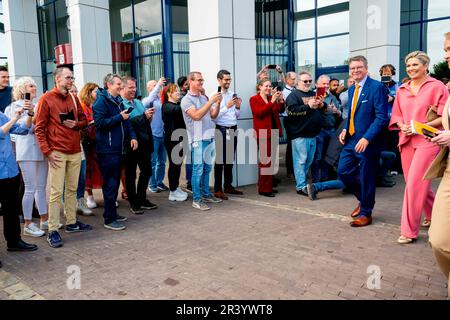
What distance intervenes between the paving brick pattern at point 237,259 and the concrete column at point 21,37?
38.8 feet

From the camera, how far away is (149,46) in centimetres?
1552

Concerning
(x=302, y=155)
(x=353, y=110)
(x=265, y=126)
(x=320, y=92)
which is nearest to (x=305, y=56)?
(x=320, y=92)

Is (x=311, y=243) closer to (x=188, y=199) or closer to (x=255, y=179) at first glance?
(x=188, y=199)

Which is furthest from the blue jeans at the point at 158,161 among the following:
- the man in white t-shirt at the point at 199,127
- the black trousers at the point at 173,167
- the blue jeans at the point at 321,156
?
the blue jeans at the point at 321,156

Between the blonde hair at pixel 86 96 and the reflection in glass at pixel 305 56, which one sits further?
the reflection in glass at pixel 305 56

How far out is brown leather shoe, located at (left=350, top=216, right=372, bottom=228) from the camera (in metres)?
5.39

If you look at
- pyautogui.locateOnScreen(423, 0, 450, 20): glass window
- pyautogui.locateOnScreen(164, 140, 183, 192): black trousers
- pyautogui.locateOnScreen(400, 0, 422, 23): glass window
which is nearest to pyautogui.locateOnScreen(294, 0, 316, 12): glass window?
pyautogui.locateOnScreen(400, 0, 422, 23): glass window

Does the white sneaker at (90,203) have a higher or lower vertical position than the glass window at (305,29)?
lower

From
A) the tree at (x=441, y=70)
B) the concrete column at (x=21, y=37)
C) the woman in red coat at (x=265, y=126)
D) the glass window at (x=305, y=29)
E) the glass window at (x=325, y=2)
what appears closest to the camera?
the woman in red coat at (x=265, y=126)

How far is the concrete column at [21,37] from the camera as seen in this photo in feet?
50.7

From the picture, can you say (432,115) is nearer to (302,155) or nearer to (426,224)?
(426,224)

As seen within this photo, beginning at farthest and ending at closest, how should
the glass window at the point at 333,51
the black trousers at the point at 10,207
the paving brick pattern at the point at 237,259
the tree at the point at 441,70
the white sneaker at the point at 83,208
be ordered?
the glass window at the point at 333,51, the tree at the point at 441,70, the white sneaker at the point at 83,208, the black trousers at the point at 10,207, the paving brick pattern at the point at 237,259

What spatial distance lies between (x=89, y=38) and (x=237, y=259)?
9.60 metres

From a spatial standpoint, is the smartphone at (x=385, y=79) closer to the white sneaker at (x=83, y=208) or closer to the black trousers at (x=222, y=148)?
the black trousers at (x=222, y=148)
